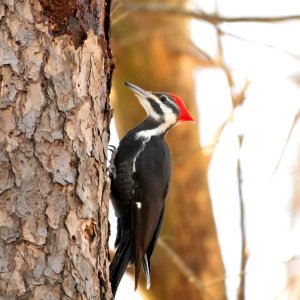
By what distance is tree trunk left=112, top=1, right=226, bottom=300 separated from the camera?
5.55m

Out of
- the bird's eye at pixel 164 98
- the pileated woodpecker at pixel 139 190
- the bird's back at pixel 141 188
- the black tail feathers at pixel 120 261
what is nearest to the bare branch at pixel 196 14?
the bird's eye at pixel 164 98

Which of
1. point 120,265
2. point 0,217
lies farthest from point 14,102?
point 120,265

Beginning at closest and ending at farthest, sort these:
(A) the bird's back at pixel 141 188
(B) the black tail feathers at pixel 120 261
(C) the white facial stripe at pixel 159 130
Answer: (B) the black tail feathers at pixel 120 261, (A) the bird's back at pixel 141 188, (C) the white facial stripe at pixel 159 130

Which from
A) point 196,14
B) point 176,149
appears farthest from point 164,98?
point 176,149

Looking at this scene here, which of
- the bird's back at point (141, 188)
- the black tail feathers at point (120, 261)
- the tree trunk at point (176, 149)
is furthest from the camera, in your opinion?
the tree trunk at point (176, 149)

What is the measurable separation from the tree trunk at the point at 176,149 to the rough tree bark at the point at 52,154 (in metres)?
2.39

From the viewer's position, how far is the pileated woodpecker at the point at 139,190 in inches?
154

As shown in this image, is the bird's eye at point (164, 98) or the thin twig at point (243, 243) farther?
the bird's eye at point (164, 98)

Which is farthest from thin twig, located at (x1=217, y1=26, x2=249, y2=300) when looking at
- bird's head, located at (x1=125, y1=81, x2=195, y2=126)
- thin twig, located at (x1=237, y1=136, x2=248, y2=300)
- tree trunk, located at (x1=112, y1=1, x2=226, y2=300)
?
tree trunk, located at (x1=112, y1=1, x2=226, y2=300)

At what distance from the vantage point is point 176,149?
5.94 metres

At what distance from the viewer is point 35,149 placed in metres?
2.88

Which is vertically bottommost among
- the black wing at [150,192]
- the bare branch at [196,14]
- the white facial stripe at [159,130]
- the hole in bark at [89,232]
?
the hole in bark at [89,232]

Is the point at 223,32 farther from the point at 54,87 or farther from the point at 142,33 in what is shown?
the point at 54,87

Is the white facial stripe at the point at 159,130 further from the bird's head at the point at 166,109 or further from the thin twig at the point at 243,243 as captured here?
the thin twig at the point at 243,243
